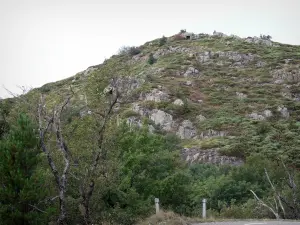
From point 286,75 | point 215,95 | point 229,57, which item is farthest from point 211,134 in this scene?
point 229,57

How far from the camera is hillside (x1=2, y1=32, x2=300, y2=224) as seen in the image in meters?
17.2

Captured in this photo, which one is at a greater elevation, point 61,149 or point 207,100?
point 207,100

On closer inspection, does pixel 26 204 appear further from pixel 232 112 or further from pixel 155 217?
pixel 232 112

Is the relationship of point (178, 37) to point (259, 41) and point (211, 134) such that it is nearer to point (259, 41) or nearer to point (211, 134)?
point (259, 41)

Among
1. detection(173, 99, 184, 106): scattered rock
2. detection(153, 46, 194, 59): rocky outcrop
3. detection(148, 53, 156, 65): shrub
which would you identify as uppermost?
detection(153, 46, 194, 59): rocky outcrop

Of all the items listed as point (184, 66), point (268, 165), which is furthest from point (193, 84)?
point (268, 165)

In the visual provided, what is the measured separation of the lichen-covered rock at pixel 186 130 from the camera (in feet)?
171

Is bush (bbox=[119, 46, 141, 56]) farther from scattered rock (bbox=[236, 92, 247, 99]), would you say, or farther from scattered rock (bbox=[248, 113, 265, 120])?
scattered rock (bbox=[248, 113, 265, 120])

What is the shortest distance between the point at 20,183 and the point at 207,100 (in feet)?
170

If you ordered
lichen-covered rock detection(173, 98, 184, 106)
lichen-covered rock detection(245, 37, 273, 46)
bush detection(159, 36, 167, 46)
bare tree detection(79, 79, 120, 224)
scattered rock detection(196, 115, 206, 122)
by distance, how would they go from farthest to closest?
bush detection(159, 36, 167, 46)
lichen-covered rock detection(245, 37, 273, 46)
lichen-covered rock detection(173, 98, 184, 106)
scattered rock detection(196, 115, 206, 122)
bare tree detection(79, 79, 120, 224)

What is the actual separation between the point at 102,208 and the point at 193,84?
54345 mm

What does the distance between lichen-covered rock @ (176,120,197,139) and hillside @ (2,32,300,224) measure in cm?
13

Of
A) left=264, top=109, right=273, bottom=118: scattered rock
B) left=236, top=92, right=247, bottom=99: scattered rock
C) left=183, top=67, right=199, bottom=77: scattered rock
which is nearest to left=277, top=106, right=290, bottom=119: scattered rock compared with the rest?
left=264, top=109, right=273, bottom=118: scattered rock

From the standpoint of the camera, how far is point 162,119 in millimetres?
54938
